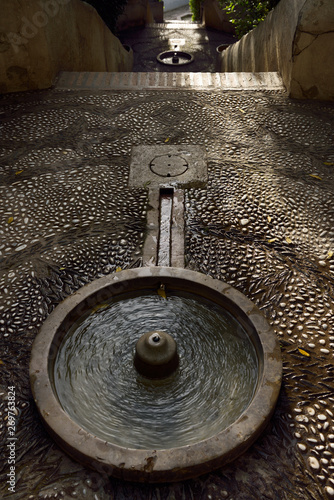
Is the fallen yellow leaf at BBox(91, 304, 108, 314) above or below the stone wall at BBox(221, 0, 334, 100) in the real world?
below

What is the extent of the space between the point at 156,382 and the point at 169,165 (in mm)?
2563

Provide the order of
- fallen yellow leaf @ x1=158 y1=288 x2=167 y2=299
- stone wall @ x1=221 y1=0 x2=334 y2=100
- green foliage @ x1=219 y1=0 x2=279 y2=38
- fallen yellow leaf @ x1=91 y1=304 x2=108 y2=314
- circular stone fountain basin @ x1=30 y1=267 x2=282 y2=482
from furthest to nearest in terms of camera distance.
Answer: green foliage @ x1=219 y1=0 x2=279 y2=38
stone wall @ x1=221 y1=0 x2=334 y2=100
fallen yellow leaf @ x1=158 y1=288 x2=167 y2=299
fallen yellow leaf @ x1=91 y1=304 x2=108 y2=314
circular stone fountain basin @ x1=30 y1=267 x2=282 y2=482

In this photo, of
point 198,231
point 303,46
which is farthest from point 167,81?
point 198,231

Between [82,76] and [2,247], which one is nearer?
[2,247]

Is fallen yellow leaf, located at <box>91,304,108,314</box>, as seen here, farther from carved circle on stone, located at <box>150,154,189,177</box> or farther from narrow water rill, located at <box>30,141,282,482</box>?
carved circle on stone, located at <box>150,154,189,177</box>

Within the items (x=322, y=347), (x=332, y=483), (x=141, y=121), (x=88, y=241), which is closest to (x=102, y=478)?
(x=332, y=483)

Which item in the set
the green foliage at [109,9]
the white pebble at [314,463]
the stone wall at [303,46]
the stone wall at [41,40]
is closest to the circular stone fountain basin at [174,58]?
the green foliage at [109,9]

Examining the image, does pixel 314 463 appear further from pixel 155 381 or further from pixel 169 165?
pixel 169 165

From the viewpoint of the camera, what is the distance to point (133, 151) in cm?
469

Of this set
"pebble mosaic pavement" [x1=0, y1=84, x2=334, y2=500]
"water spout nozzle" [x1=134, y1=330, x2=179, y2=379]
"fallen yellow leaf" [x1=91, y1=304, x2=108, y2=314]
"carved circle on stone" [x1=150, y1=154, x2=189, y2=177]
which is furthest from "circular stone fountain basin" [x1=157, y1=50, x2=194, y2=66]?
"water spout nozzle" [x1=134, y1=330, x2=179, y2=379]

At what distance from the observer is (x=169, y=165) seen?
4.49 meters

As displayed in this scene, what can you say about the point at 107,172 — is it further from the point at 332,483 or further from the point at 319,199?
the point at 332,483

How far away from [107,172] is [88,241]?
1.07 meters

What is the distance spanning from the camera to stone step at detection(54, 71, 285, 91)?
584cm
